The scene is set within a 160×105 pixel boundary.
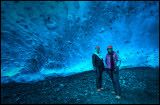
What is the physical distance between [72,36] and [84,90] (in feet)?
9.88

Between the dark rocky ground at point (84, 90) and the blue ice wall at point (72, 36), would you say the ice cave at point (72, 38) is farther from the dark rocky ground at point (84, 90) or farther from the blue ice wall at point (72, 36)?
the dark rocky ground at point (84, 90)

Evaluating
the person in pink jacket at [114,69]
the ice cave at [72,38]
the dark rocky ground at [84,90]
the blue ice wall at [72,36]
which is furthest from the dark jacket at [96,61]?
the blue ice wall at [72,36]

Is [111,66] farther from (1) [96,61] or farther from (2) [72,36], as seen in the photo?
(2) [72,36]

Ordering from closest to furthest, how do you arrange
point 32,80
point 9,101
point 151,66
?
point 9,101 → point 32,80 → point 151,66

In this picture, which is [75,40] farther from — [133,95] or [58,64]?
[133,95]

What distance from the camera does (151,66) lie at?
484 cm

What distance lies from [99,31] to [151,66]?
3.71 metres

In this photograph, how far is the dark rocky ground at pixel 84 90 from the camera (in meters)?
2.86

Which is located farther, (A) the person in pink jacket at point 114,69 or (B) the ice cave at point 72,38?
(B) the ice cave at point 72,38

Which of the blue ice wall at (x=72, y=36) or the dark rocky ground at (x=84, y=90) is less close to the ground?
the blue ice wall at (x=72, y=36)

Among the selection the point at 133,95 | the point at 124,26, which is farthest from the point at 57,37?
the point at 133,95

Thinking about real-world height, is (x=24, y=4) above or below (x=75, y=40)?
above

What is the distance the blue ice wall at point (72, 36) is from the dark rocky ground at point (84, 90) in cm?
47

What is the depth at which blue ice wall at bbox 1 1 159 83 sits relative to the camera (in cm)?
415
